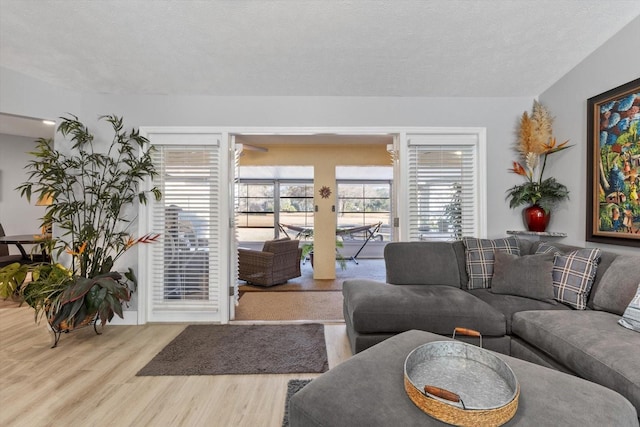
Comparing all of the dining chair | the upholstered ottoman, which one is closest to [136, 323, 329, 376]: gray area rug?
the upholstered ottoman

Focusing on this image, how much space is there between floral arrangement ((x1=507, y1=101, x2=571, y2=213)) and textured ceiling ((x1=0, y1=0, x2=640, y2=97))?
1.15 feet

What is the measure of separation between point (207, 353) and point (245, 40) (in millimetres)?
2528

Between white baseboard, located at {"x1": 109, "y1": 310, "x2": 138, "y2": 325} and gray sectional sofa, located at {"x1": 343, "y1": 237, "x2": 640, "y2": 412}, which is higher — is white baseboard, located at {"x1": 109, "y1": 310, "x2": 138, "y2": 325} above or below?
below

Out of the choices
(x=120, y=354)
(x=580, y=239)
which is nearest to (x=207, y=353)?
(x=120, y=354)

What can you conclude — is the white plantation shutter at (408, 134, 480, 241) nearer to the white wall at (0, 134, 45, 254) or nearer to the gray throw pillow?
the gray throw pillow

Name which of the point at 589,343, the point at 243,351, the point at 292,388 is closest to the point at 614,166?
the point at 589,343

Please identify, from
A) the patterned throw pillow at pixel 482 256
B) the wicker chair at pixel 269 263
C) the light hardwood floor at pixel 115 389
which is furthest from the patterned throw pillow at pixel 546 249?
the wicker chair at pixel 269 263

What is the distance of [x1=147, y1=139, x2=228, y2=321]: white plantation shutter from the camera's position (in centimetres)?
304

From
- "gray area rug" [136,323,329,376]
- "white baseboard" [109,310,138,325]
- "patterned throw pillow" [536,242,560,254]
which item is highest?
"patterned throw pillow" [536,242,560,254]

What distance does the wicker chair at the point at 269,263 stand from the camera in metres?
4.47

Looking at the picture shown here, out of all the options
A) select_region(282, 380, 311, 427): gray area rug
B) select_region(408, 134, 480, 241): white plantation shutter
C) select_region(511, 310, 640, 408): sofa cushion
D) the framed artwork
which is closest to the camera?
select_region(511, 310, 640, 408): sofa cushion

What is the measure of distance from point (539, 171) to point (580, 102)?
28.8 inches

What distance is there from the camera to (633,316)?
1.61m

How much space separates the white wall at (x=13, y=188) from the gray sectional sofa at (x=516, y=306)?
19.6ft
